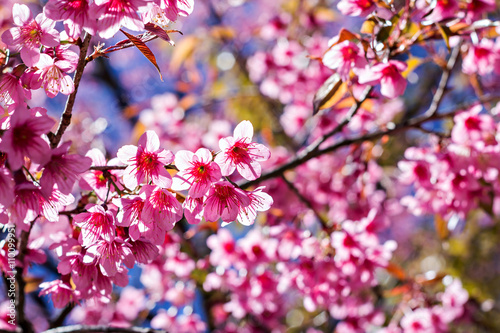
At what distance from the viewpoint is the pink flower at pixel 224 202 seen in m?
0.95

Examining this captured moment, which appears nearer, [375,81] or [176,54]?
[375,81]

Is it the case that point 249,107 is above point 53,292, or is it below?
below

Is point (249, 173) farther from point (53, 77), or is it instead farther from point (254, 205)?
point (53, 77)

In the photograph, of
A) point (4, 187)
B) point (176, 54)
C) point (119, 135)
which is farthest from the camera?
point (119, 135)

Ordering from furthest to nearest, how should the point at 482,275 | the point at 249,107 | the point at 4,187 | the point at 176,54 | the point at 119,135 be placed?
1. the point at 119,135
2. the point at 482,275
3. the point at 249,107
4. the point at 176,54
5. the point at 4,187

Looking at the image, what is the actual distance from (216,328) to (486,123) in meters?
1.97

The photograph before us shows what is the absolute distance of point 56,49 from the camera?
102cm

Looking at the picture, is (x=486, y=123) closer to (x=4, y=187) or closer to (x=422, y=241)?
(x=4, y=187)

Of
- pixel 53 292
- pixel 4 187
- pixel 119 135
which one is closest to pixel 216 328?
pixel 53 292

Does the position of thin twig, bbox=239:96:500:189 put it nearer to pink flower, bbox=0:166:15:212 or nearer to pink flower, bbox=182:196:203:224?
pink flower, bbox=182:196:203:224

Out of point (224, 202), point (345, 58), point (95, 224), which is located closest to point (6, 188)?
point (95, 224)

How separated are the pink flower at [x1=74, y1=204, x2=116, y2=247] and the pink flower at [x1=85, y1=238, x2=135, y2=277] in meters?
0.02

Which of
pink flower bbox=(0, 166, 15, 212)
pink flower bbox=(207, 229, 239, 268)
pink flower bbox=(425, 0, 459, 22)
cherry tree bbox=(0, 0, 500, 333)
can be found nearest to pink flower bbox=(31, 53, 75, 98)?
cherry tree bbox=(0, 0, 500, 333)

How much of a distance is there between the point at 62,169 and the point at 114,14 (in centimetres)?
32
